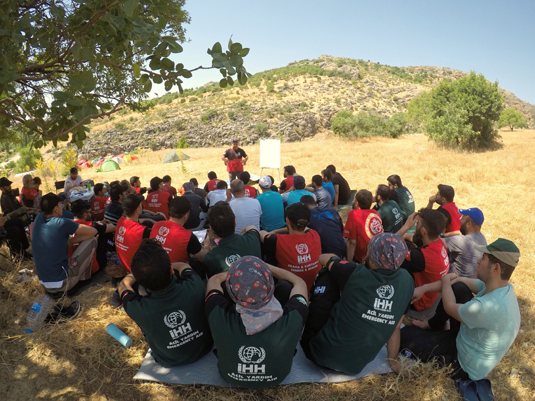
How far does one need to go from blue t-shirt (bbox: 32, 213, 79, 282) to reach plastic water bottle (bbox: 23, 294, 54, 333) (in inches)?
17.1

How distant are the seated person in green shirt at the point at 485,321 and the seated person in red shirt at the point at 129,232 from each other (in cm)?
338

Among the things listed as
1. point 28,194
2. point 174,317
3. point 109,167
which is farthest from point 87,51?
point 109,167

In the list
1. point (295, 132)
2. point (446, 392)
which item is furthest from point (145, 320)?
point (295, 132)

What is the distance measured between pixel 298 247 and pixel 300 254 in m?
0.08

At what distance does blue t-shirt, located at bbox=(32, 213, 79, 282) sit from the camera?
12.8 ft

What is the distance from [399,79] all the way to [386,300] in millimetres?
78277

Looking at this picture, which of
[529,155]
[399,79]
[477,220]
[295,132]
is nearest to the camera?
[477,220]

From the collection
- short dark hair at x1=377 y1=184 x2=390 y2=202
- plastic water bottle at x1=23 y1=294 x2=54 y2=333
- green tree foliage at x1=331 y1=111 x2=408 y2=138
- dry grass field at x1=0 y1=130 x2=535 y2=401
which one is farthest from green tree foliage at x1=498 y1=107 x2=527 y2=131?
plastic water bottle at x1=23 y1=294 x2=54 y2=333

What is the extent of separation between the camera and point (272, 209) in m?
5.45

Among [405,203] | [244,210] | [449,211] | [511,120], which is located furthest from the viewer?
[511,120]

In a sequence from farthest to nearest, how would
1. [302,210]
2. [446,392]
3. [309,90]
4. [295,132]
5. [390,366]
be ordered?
[309,90]
[295,132]
[302,210]
[390,366]
[446,392]

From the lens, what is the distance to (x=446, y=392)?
2662 mm

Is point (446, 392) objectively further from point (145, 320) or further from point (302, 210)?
point (145, 320)

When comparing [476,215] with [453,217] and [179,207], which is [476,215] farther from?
[179,207]
